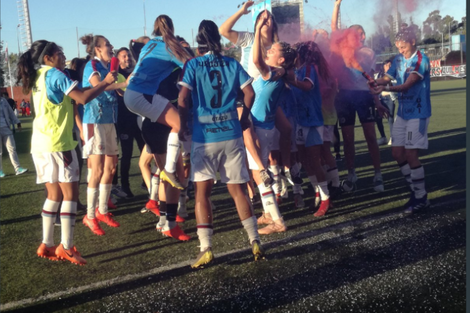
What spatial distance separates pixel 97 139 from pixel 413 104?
4001mm

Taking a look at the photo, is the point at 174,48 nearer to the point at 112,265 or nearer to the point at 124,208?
the point at 112,265

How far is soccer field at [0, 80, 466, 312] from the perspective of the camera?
3.85m

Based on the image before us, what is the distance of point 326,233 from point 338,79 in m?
2.94

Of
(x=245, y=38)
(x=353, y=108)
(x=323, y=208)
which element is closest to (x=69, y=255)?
(x=323, y=208)

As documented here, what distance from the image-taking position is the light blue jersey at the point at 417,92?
19.8 ft

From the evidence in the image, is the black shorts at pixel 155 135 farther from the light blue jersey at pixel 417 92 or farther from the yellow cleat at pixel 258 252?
the light blue jersey at pixel 417 92

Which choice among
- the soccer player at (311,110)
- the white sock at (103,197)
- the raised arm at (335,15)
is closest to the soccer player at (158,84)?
the white sock at (103,197)

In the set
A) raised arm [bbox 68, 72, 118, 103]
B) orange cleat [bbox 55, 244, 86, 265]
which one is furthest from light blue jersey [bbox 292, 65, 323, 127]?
orange cleat [bbox 55, 244, 86, 265]

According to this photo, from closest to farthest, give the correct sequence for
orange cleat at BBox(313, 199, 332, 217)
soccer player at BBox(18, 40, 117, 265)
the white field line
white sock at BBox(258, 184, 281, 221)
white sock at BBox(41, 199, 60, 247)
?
1. the white field line
2. soccer player at BBox(18, 40, 117, 265)
3. white sock at BBox(41, 199, 60, 247)
4. white sock at BBox(258, 184, 281, 221)
5. orange cleat at BBox(313, 199, 332, 217)

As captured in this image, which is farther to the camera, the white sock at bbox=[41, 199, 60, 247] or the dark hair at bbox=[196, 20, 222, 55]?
the white sock at bbox=[41, 199, 60, 247]

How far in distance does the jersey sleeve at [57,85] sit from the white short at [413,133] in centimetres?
395

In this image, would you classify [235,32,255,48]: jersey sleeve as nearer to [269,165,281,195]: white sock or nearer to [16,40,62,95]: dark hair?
[269,165,281,195]: white sock

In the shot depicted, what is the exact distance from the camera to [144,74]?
520 cm

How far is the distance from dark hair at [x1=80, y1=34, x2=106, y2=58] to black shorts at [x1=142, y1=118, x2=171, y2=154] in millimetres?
1443
